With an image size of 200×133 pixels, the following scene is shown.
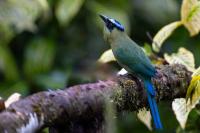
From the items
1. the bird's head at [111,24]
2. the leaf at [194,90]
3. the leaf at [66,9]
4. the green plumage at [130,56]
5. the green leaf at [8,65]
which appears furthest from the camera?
the green leaf at [8,65]

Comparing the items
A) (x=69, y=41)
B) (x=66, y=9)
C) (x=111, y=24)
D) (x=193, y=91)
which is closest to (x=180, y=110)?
(x=193, y=91)

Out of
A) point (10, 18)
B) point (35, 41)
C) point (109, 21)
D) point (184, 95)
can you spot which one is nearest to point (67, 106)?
point (184, 95)

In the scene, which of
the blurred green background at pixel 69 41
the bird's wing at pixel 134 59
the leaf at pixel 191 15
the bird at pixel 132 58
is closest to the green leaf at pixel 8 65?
the blurred green background at pixel 69 41

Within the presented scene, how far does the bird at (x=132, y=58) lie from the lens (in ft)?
7.28

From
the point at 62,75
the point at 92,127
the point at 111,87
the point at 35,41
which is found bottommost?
the point at 92,127

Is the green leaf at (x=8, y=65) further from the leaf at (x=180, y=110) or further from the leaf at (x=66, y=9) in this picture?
the leaf at (x=180, y=110)

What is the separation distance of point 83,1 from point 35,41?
440mm

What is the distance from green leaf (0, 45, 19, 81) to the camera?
13.5 ft

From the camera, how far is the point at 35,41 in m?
4.38

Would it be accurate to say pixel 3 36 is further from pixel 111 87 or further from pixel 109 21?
pixel 111 87

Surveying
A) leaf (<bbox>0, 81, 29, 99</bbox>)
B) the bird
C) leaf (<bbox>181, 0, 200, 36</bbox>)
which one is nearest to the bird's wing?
the bird

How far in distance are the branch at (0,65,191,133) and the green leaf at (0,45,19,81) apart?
1950 millimetres

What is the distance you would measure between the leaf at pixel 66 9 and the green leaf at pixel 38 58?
9.5 inches

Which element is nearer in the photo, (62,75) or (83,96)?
(83,96)
